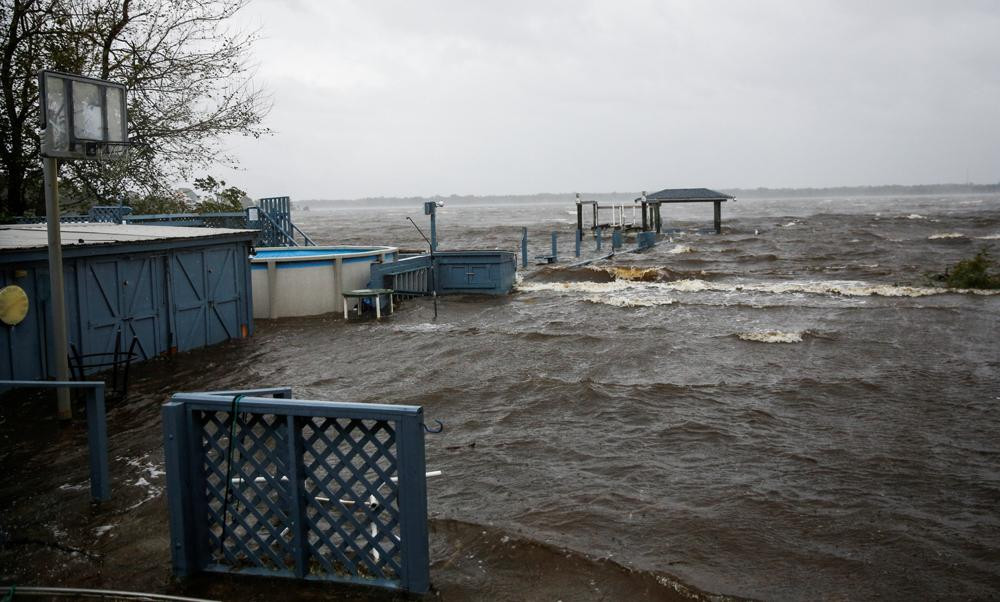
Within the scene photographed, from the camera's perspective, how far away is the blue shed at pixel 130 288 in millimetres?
12969

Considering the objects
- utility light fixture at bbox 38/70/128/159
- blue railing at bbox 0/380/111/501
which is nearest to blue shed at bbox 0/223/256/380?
utility light fixture at bbox 38/70/128/159

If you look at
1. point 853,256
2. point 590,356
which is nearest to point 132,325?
point 590,356

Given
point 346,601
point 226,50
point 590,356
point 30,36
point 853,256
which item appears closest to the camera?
point 346,601

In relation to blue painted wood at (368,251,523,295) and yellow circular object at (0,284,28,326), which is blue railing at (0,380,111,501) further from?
blue painted wood at (368,251,523,295)

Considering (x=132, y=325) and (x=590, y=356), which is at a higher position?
(x=132, y=325)

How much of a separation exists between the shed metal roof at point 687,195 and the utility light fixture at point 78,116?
5337 centimetres

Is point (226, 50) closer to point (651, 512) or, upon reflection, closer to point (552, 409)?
point (552, 409)

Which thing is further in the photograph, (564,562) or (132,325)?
(132,325)

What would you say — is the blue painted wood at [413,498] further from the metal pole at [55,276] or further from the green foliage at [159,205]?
the green foliage at [159,205]

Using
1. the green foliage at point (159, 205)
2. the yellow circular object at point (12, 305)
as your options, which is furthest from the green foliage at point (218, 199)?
the yellow circular object at point (12, 305)

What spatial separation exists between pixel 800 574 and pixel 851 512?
6.02ft

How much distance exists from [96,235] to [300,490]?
11633 mm

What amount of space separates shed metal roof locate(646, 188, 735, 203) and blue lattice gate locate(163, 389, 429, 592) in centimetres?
5708

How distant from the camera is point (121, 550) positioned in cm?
691
